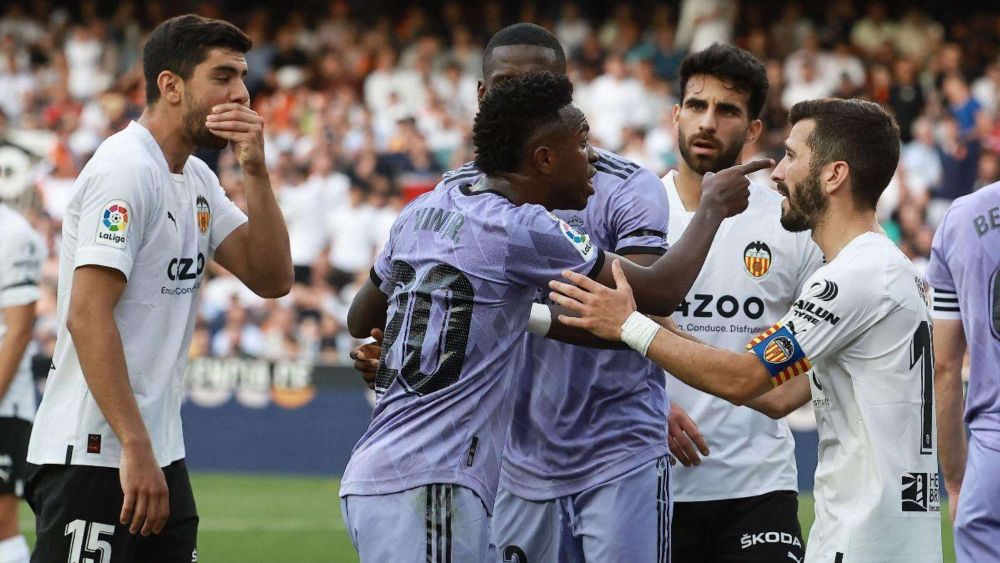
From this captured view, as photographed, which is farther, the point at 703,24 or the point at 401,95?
the point at 401,95

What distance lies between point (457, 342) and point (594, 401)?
3.51 feet

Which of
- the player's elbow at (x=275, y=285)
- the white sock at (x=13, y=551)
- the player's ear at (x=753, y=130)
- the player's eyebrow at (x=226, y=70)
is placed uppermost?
the player's ear at (x=753, y=130)

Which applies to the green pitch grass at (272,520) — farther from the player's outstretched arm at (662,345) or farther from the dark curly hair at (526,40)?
the player's outstretched arm at (662,345)

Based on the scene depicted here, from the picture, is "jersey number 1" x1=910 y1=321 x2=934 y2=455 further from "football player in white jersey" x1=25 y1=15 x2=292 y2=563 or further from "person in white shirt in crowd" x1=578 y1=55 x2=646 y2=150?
"person in white shirt in crowd" x1=578 y1=55 x2=646 y2=150

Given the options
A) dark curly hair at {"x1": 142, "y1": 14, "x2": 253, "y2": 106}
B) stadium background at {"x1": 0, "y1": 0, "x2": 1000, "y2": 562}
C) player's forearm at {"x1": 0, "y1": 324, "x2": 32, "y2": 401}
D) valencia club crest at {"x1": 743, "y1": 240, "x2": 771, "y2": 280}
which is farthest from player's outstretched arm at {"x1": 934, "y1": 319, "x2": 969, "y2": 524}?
stadium background at {"x1": 0, "y1": 0, "x2": 1000, "y2": 562}

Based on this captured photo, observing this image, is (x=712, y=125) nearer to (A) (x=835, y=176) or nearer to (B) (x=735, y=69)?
(B) (x=735, y=69)

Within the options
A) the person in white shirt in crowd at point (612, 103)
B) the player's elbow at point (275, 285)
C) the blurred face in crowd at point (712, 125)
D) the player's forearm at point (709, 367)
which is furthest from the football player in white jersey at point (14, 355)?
the person in white shirt in crowd at point (612, 103)

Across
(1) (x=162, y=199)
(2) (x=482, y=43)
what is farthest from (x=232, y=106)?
(2) (x=482, y=43)

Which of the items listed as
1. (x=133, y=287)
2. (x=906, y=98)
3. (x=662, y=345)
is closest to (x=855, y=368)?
(x=662, y=345)

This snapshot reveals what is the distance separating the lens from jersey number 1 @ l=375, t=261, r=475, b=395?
4.34m

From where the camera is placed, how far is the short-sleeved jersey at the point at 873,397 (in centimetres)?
438

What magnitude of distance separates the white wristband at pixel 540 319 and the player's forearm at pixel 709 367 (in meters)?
0.40

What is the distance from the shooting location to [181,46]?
5.30 metres

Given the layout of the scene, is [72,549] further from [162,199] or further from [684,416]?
[684,416]
